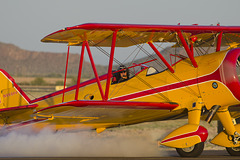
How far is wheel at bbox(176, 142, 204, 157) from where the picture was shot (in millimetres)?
8430

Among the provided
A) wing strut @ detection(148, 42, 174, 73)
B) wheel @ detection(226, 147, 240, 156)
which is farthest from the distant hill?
wheel @ detection(226, 147, 240, 156)

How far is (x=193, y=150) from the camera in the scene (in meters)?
8.49

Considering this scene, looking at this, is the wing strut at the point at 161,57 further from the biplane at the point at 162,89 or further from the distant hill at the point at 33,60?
the distant hill at the point at 33,60

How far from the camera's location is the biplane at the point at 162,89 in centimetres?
859

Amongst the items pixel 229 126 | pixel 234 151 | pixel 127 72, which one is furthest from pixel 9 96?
pixel 234 151

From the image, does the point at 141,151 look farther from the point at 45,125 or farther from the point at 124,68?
the point at 45,125

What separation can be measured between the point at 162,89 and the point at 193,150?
1.76m

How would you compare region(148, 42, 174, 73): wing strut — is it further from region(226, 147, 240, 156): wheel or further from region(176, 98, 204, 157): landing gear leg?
region(226, 147, 240, 156): wheel

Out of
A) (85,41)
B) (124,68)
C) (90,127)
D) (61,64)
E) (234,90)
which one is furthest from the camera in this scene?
(61,64)

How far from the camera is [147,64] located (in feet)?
34.6

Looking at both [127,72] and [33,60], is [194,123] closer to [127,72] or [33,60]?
[127,72]

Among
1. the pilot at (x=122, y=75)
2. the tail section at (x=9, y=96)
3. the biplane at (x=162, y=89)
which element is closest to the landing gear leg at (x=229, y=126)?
the biplane at (x=162, y=89)

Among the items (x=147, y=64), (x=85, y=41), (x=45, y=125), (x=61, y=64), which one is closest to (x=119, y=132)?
(x=45, y=125)

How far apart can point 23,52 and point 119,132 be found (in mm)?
110013
